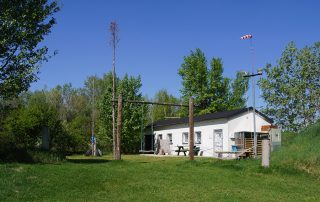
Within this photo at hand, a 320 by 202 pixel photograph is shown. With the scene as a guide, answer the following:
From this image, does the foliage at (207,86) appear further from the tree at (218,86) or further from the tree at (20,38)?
the tree at (20,38)

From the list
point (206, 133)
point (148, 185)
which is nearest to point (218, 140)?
point (206, 133)

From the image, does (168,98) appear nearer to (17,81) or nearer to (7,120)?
(7,120)

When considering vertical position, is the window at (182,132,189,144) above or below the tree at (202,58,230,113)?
below

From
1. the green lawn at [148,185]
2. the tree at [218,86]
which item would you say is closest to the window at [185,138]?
the tree at [218,86]

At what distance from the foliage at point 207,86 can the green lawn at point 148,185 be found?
34.5 metres

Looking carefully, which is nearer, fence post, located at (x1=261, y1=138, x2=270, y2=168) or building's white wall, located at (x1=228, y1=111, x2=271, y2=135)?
fence post, located at (x1=261, y1=138, x2=270, y2=168)

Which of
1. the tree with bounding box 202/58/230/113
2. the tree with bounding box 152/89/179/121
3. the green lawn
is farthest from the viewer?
the tree with bounding box 152/89/179/121

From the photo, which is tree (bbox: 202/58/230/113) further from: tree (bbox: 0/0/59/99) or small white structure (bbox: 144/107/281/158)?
tree (bbox: 0/0/59/99)

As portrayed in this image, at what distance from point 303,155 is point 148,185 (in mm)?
7879

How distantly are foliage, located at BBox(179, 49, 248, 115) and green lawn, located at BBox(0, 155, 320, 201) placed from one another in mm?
34535

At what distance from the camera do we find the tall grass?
14937 mm

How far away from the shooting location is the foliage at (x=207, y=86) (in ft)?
159

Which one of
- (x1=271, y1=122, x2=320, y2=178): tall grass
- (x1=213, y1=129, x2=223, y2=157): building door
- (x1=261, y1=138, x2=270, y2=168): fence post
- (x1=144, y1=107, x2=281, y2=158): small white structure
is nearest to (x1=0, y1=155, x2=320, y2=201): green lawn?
(x1=271, y1=122, x2=320, y2=178): tall grass

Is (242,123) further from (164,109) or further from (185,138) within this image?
(164,109)
